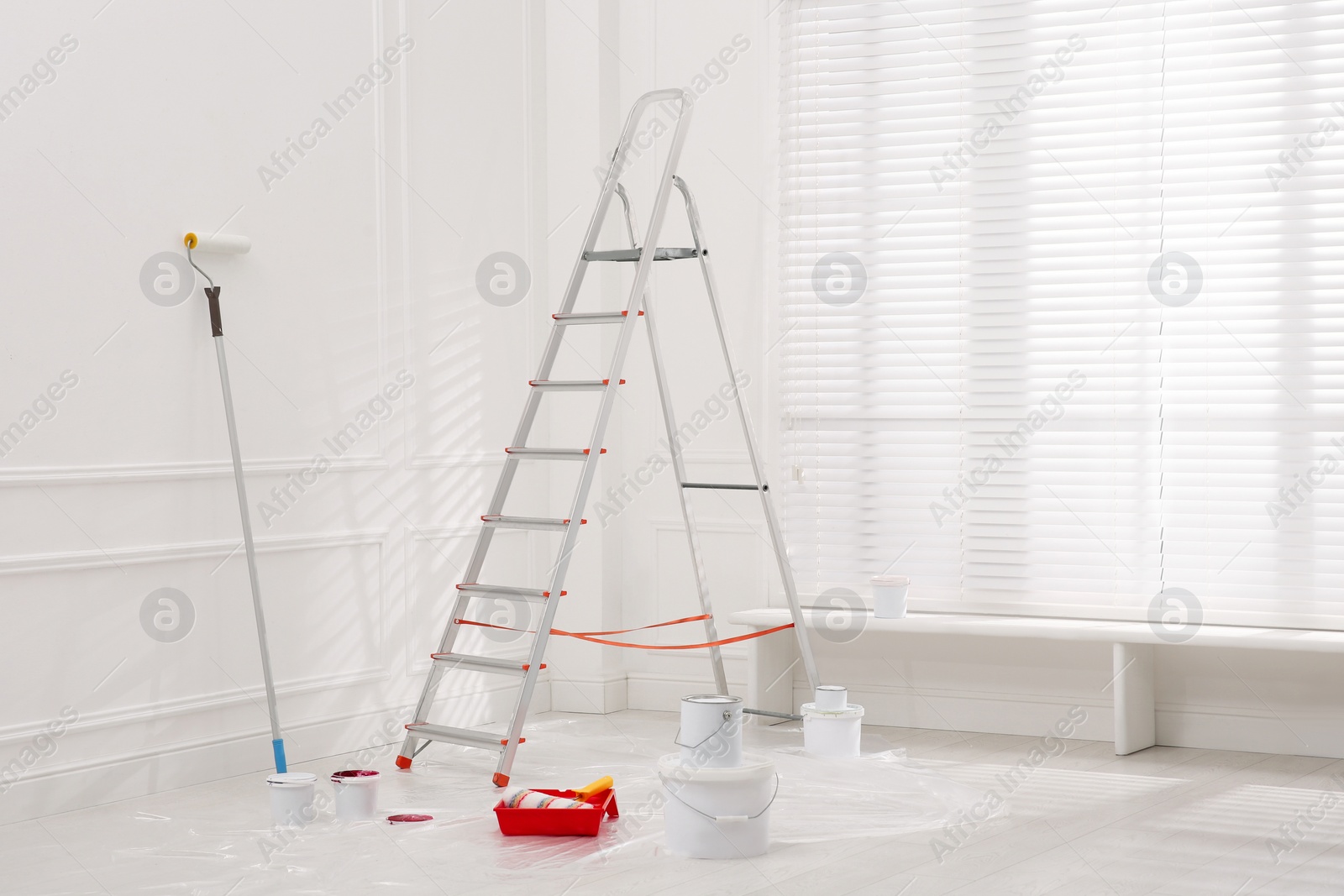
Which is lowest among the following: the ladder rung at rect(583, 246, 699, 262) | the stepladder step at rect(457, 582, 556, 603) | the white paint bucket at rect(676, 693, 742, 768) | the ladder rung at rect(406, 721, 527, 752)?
the ladder rung at rect(406, 721, 527, 752)

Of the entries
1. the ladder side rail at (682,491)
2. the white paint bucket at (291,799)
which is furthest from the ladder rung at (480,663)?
the ladder side rail at (682,491)

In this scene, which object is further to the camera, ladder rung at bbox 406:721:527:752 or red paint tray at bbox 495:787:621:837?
ladder rung at bbox 406:721:527:752

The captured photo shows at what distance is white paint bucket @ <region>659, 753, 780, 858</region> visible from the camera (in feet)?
9.70

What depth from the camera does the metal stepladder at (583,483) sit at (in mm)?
3732

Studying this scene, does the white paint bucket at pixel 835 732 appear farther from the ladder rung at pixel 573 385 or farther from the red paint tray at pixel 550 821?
the ladder rung at pixel 573 385

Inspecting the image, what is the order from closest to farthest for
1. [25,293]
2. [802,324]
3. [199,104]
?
1. [25,293]
2. [199,104]
3. [802,324]

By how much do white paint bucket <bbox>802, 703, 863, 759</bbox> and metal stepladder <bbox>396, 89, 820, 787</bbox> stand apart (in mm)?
260

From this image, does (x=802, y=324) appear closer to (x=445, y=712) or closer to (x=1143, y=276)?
(x=1143, y=276)

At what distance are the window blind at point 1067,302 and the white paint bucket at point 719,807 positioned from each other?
177 centimetres

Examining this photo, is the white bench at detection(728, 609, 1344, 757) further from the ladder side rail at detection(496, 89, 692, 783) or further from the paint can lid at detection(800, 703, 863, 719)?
the ladder side rail at detection(496, 89, 692, 783)

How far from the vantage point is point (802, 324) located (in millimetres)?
4793

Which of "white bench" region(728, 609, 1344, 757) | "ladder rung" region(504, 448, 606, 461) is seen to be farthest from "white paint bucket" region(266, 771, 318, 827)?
"white bench" region(728, 609, 1344, 757)

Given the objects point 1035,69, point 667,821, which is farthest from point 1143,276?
point 667,821

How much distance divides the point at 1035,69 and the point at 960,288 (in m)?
0.76
